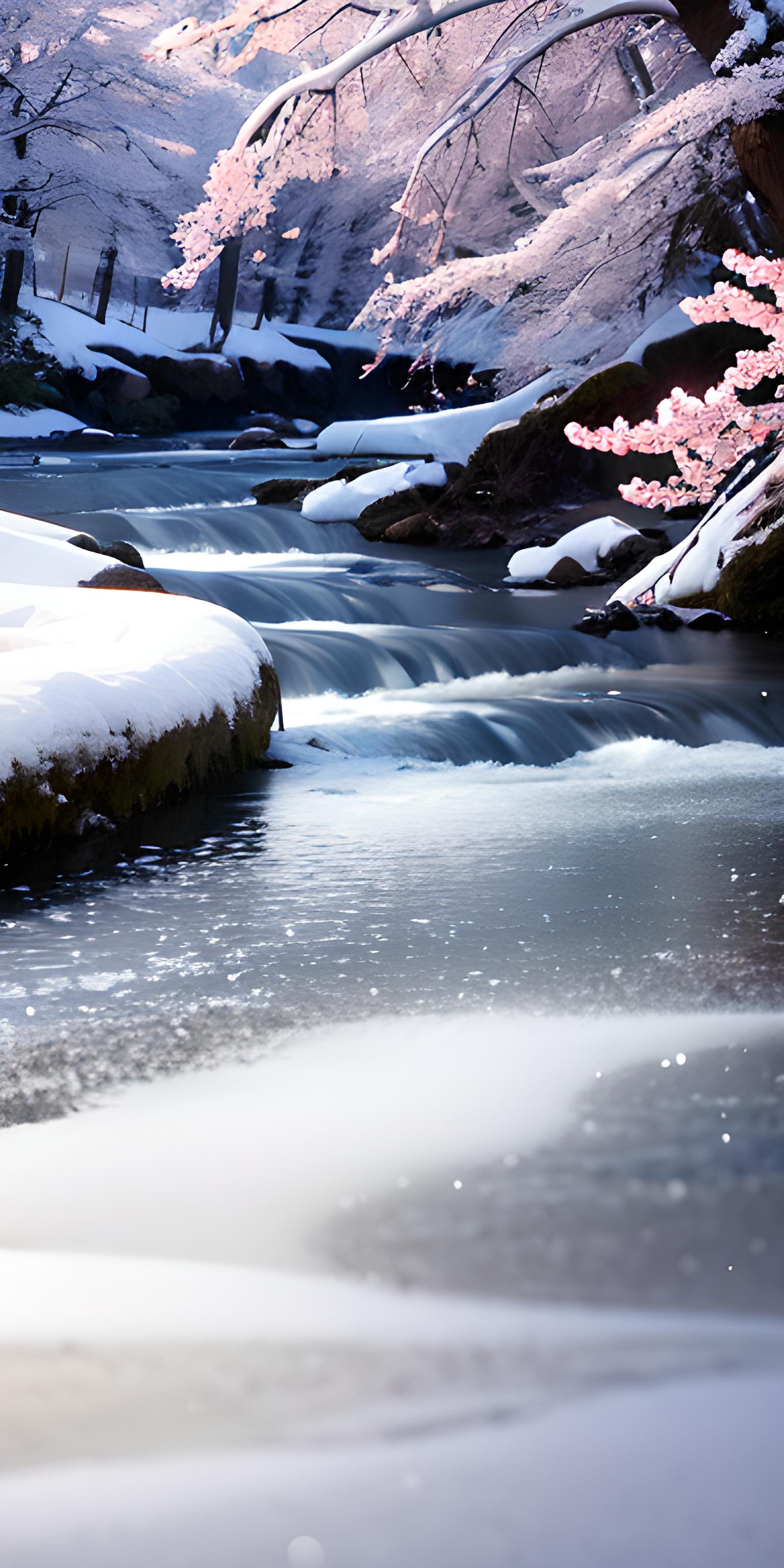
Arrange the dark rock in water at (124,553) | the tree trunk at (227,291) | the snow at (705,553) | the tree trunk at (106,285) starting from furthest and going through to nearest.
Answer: the tree trunk at (227,291) → the tree trunk at (106,285) → the snow at (705,553) → the dark rock in water at (124,553)

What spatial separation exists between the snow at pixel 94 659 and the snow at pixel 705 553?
505cm

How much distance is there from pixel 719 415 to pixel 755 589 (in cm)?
250

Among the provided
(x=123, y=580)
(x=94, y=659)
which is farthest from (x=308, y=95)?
(x=94, y=659)

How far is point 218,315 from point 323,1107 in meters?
33.2

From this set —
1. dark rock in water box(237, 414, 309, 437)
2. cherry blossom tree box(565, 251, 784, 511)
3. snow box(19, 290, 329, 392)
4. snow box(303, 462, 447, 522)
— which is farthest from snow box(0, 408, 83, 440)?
cherry blossom tree box(565, 251, 784, 511)

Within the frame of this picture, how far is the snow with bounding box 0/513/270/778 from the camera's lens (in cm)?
429

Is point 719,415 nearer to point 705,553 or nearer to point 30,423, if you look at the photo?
point 705,553

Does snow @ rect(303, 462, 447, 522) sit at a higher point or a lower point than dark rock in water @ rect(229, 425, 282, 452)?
lower

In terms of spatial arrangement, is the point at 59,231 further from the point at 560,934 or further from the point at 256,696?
the point at 560,934

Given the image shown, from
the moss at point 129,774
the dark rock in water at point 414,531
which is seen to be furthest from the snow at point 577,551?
the moss at point 129,774

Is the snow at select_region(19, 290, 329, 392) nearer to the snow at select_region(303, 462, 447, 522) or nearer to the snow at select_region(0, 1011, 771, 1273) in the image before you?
the snow at select_region(303, 462, 447, 522)

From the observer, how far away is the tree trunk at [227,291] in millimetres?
32250

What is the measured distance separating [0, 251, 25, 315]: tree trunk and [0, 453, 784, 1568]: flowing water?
2480 centimetres

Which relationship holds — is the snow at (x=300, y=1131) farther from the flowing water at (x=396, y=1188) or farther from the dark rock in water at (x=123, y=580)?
the dark rock in water at (x=123, y=580)
